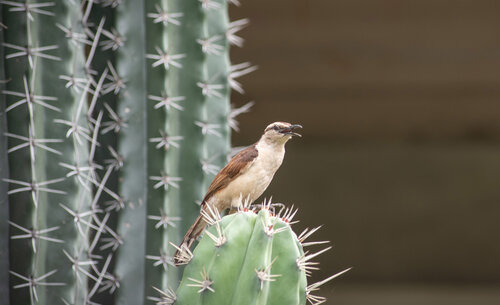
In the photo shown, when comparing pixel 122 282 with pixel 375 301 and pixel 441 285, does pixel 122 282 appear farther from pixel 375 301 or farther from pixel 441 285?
pixel 441 285

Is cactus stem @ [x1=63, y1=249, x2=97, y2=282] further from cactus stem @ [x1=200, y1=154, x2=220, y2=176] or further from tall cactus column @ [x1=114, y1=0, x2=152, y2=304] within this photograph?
cactus stem @ [x1=200, y1=154, x2=220, y2=176]

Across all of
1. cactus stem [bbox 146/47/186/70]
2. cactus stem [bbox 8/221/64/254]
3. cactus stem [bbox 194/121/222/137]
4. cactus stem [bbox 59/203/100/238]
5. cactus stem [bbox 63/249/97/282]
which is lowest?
cactus stem [bbox 63/249/97/282]

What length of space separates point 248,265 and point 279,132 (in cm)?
45

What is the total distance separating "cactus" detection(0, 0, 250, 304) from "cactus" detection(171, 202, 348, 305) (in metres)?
0.62

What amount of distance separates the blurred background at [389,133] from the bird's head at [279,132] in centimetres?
280

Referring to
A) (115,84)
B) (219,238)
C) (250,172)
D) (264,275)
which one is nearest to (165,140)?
(115,84)

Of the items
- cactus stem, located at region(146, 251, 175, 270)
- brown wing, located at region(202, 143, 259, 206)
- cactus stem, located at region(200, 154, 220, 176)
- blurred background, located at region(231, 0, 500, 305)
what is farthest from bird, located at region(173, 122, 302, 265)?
blurred background, located at region(231, 0, 500, 305)

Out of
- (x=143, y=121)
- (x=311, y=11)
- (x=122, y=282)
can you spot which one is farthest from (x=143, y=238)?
(x=311, y=11)

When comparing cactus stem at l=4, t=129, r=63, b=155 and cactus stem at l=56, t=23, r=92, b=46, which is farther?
cactus stem at l=56, t=23, r=92, b=46

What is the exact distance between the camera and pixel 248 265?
2092mm

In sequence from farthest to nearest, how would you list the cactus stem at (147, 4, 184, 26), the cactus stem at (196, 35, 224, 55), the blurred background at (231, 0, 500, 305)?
1. the blurred background at (231, 0, 500, 305)
2. the cactus stem at (196, 35, 224, 55)
3. the cactus stem at (147, 4, 184, 26)

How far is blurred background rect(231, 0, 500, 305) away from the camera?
17.1ft

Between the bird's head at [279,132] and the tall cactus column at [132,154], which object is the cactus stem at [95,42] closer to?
the tall cactus column at [132,154]

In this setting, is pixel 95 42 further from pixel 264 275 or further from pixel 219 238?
pixel 264 275
